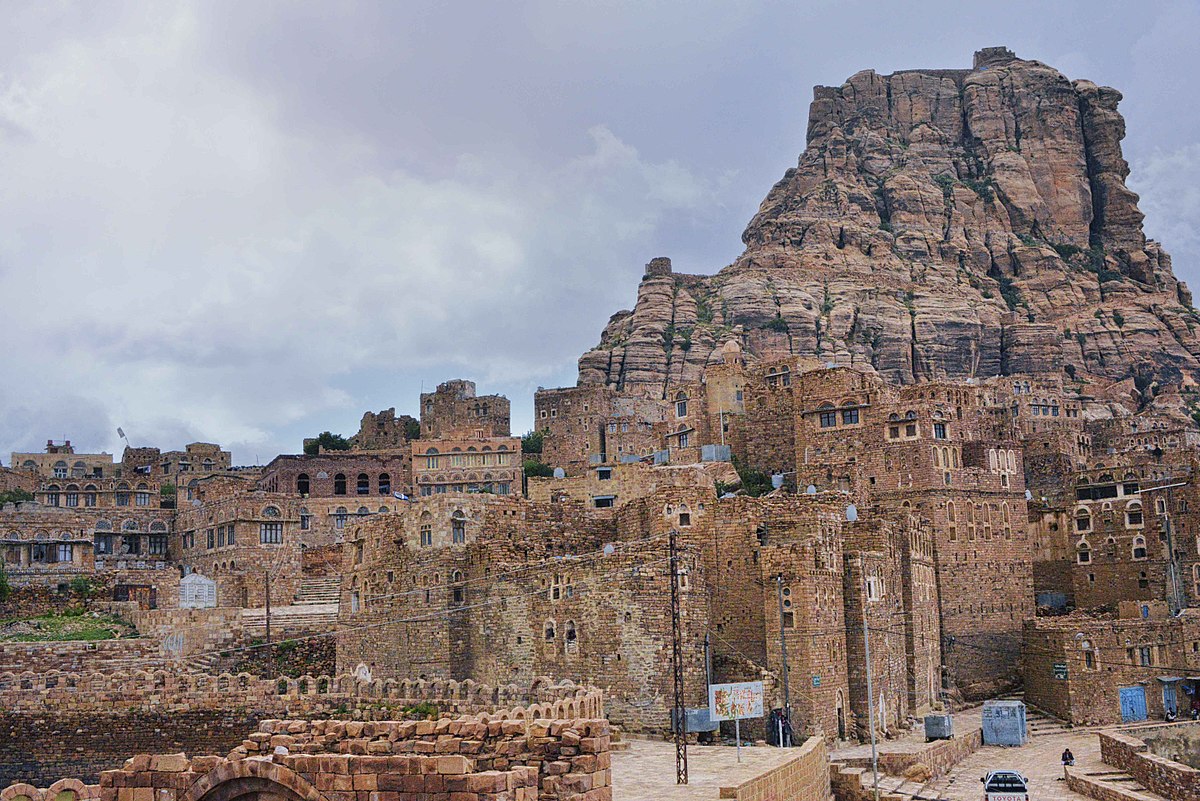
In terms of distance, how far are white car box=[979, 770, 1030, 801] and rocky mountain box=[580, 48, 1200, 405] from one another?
75.1 m

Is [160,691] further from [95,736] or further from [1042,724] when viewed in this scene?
[1042,724]

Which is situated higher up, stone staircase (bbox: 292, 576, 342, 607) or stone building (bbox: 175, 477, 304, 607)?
stone building (bbox: 175, 477, 304, 607)

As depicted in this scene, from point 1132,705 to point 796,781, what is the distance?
32.7m

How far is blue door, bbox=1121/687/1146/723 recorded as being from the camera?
57.5 meters

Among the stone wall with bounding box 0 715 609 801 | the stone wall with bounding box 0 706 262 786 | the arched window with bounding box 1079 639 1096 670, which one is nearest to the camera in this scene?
the stone wall with bounding box 0 715 609 801

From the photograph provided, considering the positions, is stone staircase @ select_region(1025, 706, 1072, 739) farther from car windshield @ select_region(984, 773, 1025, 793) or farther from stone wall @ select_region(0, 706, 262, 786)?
stone wall @ select_region(0, 706, 262, 786)

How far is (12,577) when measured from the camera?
6638cm

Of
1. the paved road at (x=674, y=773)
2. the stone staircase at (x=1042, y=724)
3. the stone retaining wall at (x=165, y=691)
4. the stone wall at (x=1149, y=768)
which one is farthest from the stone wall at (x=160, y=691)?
the stone staircase at (x=1042, y=724)

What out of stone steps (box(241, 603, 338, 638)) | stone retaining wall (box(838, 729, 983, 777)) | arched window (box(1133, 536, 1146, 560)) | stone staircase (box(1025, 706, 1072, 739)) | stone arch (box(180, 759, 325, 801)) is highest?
arched window (box(1133, 536, 1146, 560))

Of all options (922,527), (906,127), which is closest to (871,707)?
(922,527)

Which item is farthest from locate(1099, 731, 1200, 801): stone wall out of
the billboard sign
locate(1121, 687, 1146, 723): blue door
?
the billboard sign

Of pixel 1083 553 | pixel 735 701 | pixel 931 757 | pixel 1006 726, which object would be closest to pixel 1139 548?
pixel 1083 553

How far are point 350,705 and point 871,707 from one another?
1679 centimetres

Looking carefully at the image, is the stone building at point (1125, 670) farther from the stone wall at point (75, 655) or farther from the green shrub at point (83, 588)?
the green shrub at point (83, 588)
